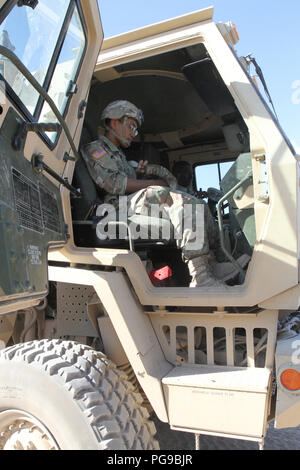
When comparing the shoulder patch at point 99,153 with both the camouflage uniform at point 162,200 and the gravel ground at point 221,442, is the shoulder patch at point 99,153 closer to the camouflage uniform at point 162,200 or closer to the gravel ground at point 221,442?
the camouflage uniform at point 162,200

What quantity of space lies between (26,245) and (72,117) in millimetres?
1028

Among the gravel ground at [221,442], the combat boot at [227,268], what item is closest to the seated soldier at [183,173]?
the combat boot at [227,268]

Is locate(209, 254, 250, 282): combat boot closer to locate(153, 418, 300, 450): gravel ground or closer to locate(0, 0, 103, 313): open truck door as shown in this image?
locate(0, 0, 103, 313): open truck door

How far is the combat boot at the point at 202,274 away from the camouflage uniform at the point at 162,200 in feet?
0.12

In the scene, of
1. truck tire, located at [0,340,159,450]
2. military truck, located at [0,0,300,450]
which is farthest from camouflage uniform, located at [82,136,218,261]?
truck tire, located at [0,340,159,450]

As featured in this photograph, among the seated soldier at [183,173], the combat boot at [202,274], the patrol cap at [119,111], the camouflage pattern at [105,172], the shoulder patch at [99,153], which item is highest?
the patrol cap at [119,111]

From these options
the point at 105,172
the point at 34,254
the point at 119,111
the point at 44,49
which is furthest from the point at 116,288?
the point at 119,111

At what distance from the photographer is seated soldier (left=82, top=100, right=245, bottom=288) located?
2.11 metres

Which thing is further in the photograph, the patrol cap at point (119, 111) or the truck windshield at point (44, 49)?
the patrol cap at point (119, 111)

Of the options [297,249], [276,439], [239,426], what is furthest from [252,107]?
[276,439]

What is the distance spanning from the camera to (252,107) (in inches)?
75.3

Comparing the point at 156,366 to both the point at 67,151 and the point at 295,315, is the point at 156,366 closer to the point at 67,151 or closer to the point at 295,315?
the point at 295,315

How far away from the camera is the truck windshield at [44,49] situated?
1622 millimetres

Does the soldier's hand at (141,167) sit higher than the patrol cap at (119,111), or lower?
lower
